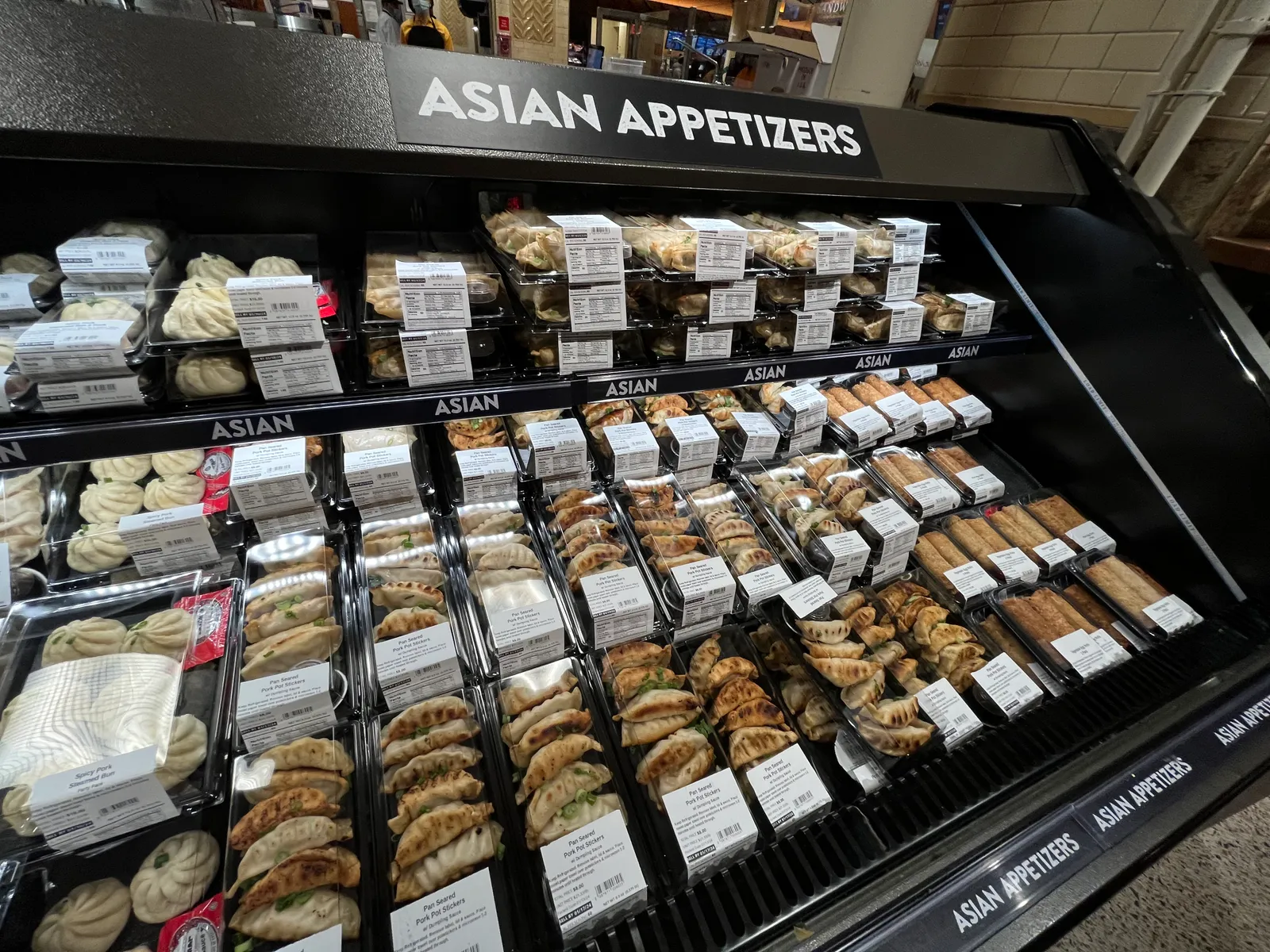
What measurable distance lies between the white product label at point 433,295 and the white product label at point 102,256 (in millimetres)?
537

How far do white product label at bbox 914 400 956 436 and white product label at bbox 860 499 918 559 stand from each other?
1.64ft

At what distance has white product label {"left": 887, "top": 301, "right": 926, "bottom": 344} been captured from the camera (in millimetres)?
1670

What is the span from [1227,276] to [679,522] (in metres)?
2.61

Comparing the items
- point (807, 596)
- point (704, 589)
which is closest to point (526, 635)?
point (704, 589)

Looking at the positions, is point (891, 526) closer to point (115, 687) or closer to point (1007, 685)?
point (1007, 685)

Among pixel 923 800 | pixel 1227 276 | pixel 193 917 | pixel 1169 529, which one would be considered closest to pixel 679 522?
pixel 923 800

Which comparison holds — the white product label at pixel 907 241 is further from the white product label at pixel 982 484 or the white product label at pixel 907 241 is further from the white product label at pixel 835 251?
the white product label at pixel 982 484

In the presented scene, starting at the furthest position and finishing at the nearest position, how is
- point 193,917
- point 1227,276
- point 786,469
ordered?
point 1227,276
point 786,469
point 193,917

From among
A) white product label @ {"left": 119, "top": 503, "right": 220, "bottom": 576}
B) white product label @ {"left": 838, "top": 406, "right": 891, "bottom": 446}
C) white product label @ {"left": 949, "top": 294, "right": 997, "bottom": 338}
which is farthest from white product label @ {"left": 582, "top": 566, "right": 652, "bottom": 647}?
white product label @ {"left": 949, "top": 294, "right": 997, "bottom": 338}

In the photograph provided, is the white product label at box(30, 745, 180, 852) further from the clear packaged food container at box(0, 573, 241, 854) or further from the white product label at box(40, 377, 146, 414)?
the white product label at box(40, 377, 146, 414)

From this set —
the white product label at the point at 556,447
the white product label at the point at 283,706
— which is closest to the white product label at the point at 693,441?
the white product label at the point at 556,447

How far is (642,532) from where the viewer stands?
5.65 feet

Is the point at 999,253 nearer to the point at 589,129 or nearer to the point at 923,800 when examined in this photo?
the point at 589,129

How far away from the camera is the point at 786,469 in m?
1.98
